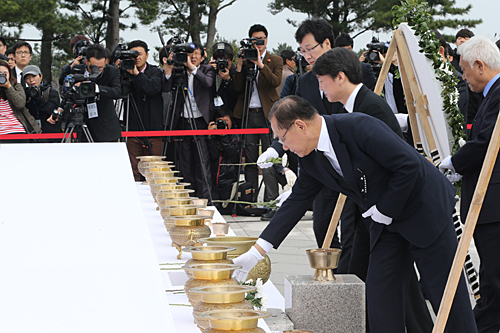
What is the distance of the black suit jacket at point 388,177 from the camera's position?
82.1 inches

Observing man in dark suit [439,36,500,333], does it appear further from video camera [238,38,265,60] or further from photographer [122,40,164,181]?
photographer [122,40,164,181]

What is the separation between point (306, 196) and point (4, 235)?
1.33 metres

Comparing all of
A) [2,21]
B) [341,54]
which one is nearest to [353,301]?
[341,54]

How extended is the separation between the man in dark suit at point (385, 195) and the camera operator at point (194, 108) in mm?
4119

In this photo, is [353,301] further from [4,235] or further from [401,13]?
[401,13]

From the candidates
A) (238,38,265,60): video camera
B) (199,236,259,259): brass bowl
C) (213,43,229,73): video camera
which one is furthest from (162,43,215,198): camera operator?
(199,236,259,259): brass bowl

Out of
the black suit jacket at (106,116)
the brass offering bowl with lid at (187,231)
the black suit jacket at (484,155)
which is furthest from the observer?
the black suit jacket at (106,116)

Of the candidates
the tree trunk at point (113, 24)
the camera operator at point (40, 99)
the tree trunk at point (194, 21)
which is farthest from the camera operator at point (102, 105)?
the tree trunk at point (194, 21)

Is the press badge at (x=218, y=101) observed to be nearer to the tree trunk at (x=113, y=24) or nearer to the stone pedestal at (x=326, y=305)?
the stone pedestal at (x=326, y=305)

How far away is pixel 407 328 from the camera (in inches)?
110

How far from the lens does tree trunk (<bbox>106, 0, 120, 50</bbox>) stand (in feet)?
59.4

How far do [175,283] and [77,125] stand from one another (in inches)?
149

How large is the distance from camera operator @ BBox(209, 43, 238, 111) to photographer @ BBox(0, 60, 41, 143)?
6.43ft

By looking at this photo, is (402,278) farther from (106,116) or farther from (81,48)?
(81,48)
